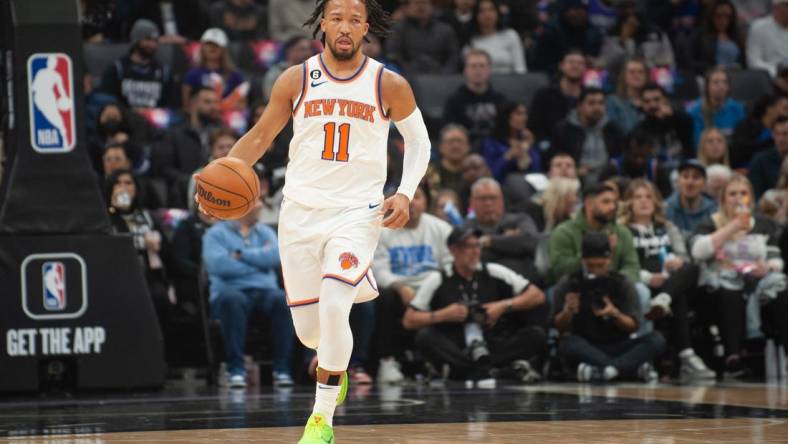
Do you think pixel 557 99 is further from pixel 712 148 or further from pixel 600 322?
pixel 600 322

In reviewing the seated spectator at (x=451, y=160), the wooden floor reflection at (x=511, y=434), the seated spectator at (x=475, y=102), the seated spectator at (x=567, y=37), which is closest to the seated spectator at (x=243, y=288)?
the seated spectator at (x=451, y=160)

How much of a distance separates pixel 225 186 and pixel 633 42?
10.9m

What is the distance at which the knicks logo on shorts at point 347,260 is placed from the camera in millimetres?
6680

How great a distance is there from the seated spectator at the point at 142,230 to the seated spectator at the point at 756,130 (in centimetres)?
644

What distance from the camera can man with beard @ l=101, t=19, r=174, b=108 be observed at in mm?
14055

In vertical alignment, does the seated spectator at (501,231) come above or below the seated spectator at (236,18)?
below

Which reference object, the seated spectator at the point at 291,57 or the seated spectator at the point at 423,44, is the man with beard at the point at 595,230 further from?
the seated spectator at the point at 423,44

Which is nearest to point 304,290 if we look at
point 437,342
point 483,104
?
point 437,342

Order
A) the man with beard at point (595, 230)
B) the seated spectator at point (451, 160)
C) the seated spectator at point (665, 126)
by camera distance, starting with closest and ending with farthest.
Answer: the man with beard at point (595, 230), the seated spectator at point (451, 160), the seated spectator at point (665, 126)

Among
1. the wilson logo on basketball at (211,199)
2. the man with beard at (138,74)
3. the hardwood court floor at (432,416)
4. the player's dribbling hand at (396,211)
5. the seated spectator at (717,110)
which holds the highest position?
the man with beard at (138,74)

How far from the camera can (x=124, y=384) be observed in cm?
1032

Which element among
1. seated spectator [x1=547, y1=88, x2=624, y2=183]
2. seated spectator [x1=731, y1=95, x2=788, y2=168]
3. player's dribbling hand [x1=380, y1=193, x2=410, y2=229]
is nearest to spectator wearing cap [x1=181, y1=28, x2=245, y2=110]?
seated spectator [x1=547, y1=88, x2=624, y2=183]

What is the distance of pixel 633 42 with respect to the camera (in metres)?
17.0

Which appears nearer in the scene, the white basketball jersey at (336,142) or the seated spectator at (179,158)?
the white basketball jersey at (336,142)
